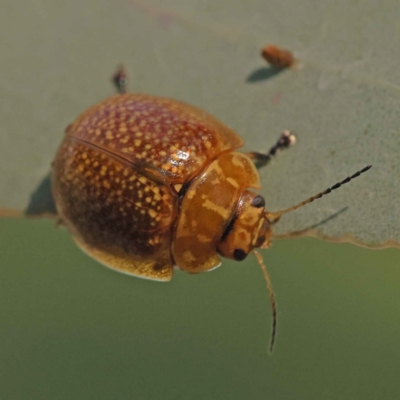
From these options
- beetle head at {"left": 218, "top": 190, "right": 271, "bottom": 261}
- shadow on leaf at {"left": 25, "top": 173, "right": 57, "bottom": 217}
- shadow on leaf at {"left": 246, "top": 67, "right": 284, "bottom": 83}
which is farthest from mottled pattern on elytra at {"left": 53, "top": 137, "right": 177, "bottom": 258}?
shadow on leaf at {"left": 246, "top": 67, "right": 284, "bottom": 83}

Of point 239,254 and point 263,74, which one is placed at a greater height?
point 263,74

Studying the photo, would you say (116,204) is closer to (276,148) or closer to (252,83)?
(276,148)

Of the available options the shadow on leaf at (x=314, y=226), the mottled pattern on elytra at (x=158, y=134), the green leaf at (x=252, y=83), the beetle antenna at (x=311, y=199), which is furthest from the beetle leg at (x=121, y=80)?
the shadow on leaf at (x=314, y=226)

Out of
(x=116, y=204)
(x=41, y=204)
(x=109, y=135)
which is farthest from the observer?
(x=41, y=204)

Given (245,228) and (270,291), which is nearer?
(245,228)

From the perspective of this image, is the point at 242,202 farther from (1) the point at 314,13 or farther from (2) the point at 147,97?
(1) the point at 314,13

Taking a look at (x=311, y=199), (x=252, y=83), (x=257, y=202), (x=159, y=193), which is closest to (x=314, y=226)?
(x=311, y=199)

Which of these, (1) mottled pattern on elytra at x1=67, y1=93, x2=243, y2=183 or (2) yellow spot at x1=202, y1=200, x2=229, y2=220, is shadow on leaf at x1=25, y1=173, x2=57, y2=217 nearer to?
(1) mottled pattern on elytra at x1=67, y1=93, x2=243, y2=183
